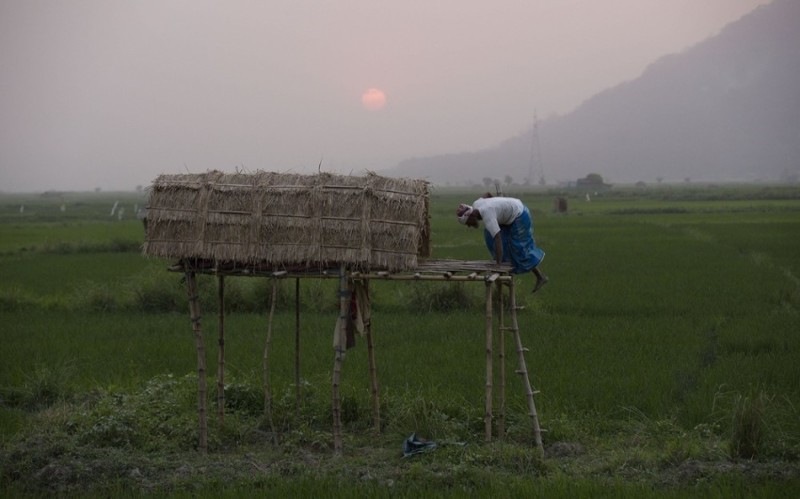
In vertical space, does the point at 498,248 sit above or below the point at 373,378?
above

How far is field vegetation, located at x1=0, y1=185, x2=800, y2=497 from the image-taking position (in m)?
5.92

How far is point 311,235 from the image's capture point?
21.6ft

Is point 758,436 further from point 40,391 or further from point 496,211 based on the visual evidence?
point 40,391

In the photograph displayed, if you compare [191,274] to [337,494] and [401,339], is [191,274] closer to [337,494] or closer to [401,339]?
[337,494]

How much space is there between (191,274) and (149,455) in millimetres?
1469

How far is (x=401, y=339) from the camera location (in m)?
11.4

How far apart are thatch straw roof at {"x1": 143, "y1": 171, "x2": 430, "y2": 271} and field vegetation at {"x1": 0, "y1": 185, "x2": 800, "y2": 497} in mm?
1513

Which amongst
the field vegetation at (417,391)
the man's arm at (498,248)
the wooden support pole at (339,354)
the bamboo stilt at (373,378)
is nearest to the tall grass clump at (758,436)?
the field vegetation at (417,391)

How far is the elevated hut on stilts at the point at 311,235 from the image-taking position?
6473 millimetres

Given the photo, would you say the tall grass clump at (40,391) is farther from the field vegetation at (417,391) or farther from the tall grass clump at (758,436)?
the tall grass clump at (758,436)

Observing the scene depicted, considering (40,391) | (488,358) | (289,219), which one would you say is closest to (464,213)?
(488,358)

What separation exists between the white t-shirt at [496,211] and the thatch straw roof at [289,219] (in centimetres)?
46

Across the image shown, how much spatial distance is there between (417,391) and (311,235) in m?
2.54

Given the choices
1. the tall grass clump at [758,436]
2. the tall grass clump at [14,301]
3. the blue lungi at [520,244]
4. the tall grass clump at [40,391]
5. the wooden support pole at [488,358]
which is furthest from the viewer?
the tall grass clump at [14,301]
